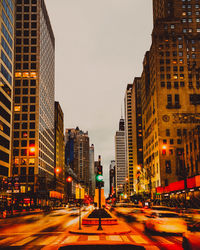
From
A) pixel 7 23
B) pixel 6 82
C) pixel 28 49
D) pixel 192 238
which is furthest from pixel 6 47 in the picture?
pixel 192 238

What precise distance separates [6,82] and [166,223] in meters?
60.3

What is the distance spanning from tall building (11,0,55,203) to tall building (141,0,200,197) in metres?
38.5

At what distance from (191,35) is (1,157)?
85.7 m

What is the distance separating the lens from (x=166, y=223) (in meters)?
19.7

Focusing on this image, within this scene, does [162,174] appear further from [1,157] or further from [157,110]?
[1,157]

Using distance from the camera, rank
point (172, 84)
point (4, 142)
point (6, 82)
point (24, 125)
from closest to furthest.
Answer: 1. point (4, 142)
2. point (6, 82)
3. point (24, 125)
4. point (172, 84)

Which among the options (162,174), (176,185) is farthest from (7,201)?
(162,174)

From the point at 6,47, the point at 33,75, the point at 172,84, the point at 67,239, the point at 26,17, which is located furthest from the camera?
the point at 26,17

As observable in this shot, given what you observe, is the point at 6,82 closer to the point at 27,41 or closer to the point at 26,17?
the point at 27,41

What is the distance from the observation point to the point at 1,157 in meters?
68.9

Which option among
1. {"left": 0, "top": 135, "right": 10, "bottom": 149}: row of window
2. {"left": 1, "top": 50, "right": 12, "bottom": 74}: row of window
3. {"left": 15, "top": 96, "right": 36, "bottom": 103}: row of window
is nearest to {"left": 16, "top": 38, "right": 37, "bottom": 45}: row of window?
{"left": 15, "top": 96, "right": 36, "bottom": 103}: row of window

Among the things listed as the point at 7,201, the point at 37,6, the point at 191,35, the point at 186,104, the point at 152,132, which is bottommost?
the point at 7,201

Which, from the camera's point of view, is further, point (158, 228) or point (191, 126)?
point (191, 126)

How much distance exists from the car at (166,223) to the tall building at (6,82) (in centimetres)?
5325
